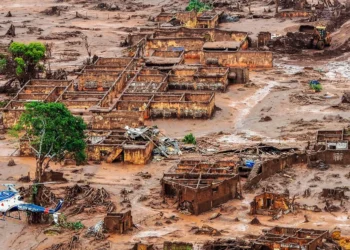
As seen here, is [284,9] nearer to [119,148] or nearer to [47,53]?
[47,53]

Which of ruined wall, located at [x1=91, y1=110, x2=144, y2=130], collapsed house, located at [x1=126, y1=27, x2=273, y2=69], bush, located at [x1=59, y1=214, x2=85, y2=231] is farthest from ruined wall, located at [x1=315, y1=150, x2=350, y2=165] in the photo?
collapsed house, located at [x1=126, y1=27, x2=273, y2=69]

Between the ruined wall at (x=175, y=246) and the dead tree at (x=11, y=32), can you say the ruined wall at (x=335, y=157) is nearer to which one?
the ruined wall at (x=175, y=246)

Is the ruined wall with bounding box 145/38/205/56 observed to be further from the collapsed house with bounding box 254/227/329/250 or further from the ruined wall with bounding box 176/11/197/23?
the collapsed house with bounding box 254/227/329/250

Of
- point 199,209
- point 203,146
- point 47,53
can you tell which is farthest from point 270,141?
point 47,53

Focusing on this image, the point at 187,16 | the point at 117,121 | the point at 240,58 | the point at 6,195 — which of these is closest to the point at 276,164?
the point at 117,121

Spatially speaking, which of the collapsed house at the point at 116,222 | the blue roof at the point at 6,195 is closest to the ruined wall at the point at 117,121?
the blue roof at the point at 6,195

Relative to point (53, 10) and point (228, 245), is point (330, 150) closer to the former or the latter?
point (228, 245)
